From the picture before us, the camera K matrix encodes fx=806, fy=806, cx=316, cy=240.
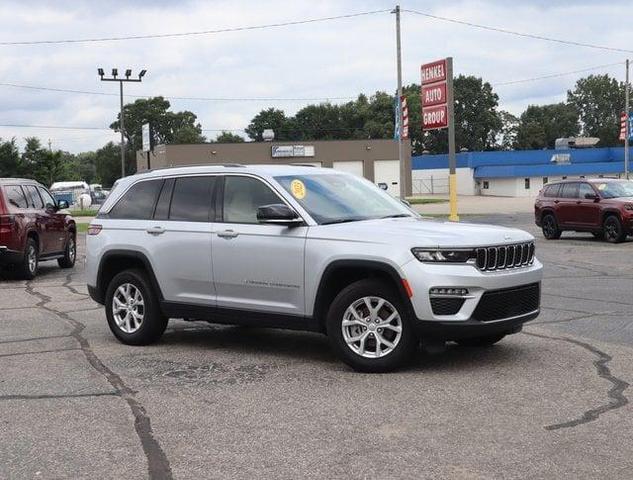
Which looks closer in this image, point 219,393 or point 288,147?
point 219,393

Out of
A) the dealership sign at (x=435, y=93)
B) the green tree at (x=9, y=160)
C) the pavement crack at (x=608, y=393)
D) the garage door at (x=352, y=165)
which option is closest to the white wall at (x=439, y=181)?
the garage door at (x=352, y=165)

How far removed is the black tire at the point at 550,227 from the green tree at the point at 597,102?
420 feet

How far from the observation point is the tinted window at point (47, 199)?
16.5 m

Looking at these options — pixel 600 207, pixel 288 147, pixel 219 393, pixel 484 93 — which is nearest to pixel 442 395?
pixel 219 393

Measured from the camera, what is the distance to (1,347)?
834cm

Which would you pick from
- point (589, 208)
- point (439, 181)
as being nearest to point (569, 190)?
point (589, 208)

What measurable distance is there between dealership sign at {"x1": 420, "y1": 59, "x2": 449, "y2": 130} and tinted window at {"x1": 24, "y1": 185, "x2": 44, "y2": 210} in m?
12.2

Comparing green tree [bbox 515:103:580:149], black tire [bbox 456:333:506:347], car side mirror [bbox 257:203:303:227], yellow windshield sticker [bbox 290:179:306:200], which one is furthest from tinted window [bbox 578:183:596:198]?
green tree [bbox 515:103:580:149]

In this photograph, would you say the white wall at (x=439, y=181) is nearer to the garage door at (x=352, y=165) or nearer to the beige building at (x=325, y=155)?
the beige building at (x=325, y=155)

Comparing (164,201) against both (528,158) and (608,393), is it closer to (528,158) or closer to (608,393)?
(608,393)

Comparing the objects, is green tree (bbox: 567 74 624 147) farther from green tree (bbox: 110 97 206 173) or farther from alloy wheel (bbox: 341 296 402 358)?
alloy wheel (bbox: 341 296 402 358)

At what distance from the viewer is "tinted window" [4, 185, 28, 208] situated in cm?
1477

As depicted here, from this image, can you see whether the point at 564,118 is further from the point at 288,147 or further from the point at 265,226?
the point at 265,226

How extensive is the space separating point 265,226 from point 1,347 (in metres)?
3.20
